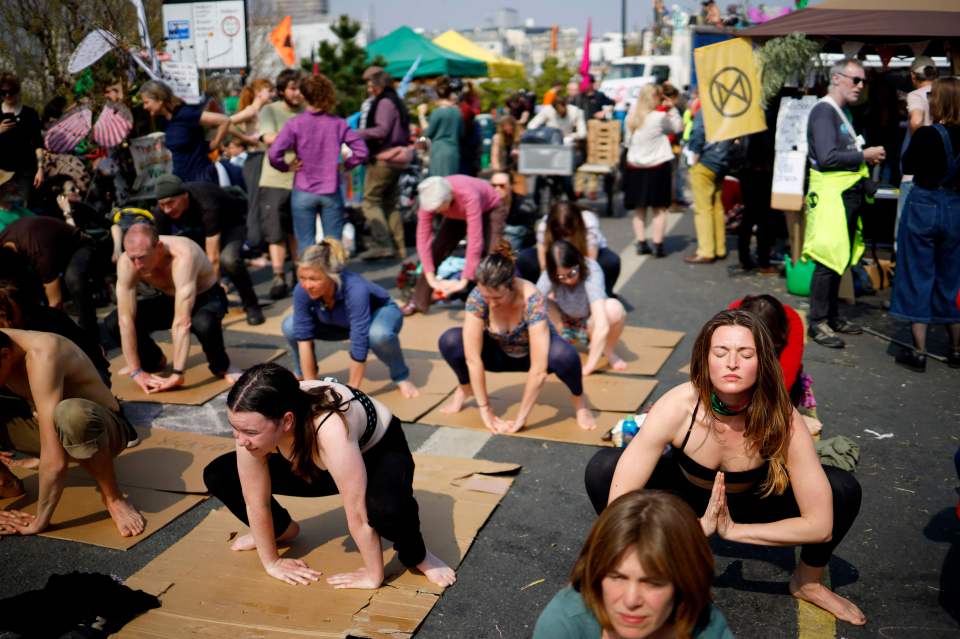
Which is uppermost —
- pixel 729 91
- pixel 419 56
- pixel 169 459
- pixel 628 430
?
pixel 419 56

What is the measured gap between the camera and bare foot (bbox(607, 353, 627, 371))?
541 cm

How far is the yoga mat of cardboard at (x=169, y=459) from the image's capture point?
3.97 meters

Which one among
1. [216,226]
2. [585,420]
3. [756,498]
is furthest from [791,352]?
[216,226]

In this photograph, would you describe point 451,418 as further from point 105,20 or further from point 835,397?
point 105,20

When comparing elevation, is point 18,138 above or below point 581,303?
above

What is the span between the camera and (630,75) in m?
20.3

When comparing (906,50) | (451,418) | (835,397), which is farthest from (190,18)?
(835,397)

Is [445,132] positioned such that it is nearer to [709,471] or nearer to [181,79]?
[181,79]

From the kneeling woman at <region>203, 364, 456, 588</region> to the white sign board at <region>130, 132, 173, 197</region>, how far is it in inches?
185

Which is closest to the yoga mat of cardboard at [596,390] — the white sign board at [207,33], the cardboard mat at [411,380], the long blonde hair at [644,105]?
the cardboard mat at [411,380]

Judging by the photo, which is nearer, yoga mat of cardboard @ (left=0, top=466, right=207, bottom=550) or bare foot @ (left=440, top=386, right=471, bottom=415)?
yoga mat of cardboard @ (left=0, top=466, right=207, bottom=550)

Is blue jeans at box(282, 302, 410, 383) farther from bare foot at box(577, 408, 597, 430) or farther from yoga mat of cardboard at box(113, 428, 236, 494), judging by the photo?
bare foot at box(577, 408, 597, 430)

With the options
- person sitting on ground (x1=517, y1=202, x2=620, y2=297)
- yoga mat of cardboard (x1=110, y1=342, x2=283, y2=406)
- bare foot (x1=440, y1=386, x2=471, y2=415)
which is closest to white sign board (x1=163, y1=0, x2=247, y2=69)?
yoga mat of cardboard (x1=110, y1=342, x2=283, y2=406)

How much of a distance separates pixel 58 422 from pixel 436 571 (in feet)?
5.16
